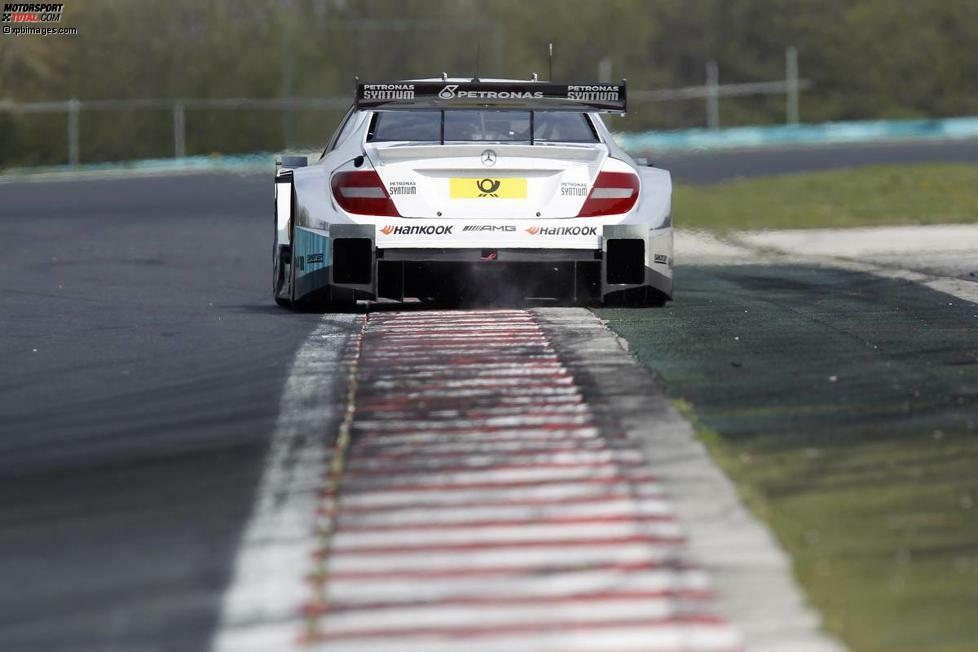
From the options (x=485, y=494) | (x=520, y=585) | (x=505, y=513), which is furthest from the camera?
(x=485, y=494)

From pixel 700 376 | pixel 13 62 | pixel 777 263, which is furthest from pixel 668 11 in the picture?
pixel 700 376

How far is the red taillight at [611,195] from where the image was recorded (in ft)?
33.1

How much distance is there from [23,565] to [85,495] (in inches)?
33.2

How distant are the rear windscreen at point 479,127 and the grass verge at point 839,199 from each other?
33.7 ft

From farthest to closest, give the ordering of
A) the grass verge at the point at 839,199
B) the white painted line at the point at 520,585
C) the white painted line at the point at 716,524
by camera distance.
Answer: the grass verge at the point at 839,199
the white painted line at the point at 520,585
the white painted line at the point at 716,524

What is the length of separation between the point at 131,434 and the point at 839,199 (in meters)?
19.3

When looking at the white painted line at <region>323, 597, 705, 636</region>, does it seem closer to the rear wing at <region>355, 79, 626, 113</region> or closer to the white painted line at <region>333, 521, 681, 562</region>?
the white painted line at <region>333, 521, 681, 562</region>

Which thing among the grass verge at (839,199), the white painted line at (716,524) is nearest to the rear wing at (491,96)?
the white painted line at (716,524)

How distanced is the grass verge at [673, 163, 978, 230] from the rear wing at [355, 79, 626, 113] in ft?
33.6

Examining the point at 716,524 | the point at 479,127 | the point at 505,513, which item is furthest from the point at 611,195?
the point at 716,524

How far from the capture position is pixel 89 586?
15.4ft

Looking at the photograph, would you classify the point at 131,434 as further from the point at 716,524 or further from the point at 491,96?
the point at 491,96

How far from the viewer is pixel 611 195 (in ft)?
33.3

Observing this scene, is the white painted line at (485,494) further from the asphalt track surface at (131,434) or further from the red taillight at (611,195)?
the red taillight at (611,195)
